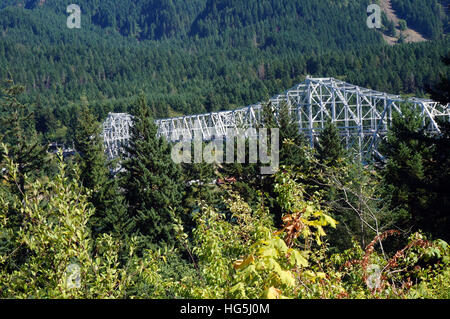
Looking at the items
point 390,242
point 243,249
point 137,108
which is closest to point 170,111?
point 137,108

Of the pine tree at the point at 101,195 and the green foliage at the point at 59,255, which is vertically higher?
the green foliage at the point at 59,255

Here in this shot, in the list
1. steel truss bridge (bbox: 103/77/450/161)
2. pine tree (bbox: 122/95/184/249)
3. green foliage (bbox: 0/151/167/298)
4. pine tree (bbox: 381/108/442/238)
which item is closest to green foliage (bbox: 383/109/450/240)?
pine tree (bbox: 381/108/442/238)

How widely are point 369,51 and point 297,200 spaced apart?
164m

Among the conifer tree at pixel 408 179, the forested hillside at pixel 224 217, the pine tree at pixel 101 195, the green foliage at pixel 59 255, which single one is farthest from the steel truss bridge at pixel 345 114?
the green foliage at pixel 59 255

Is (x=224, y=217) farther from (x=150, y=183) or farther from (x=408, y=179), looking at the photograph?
(x=150, y=183)

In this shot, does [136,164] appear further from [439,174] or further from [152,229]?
[439,174]

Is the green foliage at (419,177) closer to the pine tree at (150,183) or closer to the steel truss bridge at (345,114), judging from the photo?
the steel truss bridge at (345,114)

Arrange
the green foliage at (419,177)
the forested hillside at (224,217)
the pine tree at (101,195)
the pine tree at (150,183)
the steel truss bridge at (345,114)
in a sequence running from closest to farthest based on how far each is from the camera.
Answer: the forested hillside at (224,217) → the green foliage at (419,177) → the pine tree at (101,195) → the pine tree at (150,183) → the steel truss bridge at (345,114)

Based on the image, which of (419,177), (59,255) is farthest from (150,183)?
(59,255)

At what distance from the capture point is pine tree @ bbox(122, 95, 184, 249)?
28062 millimetres

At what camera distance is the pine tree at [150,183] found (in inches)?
1105

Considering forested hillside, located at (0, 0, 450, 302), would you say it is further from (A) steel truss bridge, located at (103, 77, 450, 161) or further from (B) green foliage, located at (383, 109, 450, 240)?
(A) steel truss bridge, located at (103, 77, 450, 161)

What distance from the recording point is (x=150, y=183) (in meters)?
28.9
